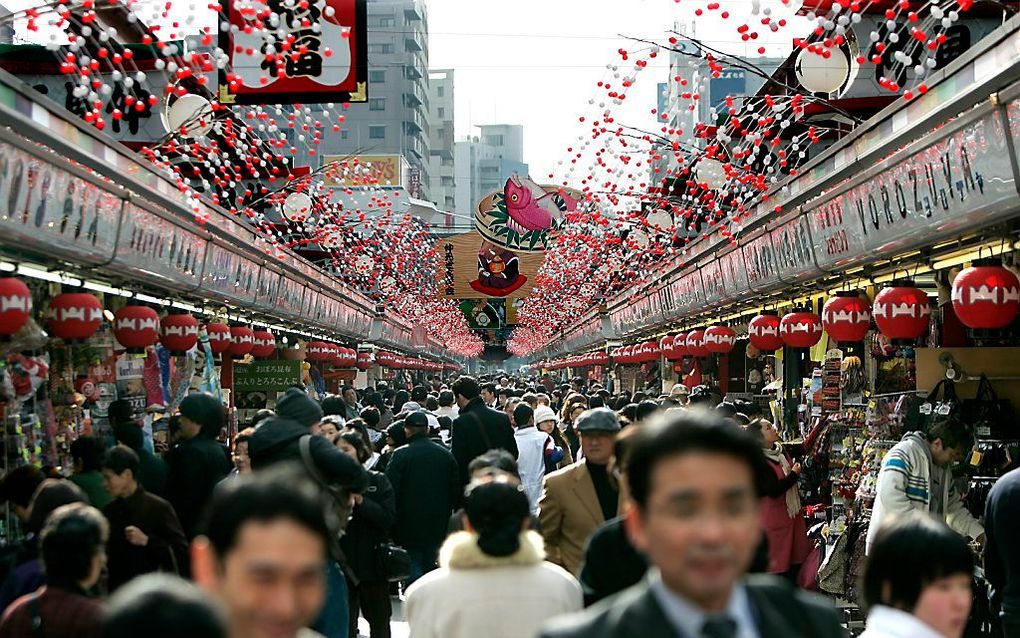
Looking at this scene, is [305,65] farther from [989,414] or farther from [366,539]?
[989,414]

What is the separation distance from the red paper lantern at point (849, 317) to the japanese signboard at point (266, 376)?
1150cm

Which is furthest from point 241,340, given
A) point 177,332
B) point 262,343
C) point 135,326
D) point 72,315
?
point 72,315

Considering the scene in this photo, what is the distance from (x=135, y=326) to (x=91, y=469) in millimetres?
3294

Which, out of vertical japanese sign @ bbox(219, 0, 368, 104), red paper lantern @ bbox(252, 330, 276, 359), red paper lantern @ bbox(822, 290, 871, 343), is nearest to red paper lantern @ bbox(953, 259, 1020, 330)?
red paper lantern @ bbox(822, 290, 871, 343)

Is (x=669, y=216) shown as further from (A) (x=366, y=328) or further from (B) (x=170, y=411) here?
(B) (x=170, y=411)

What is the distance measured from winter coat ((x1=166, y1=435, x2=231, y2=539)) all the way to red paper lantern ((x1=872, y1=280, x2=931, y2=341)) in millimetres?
4975

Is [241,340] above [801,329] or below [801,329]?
above

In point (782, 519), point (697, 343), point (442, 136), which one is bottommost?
point (782, 519)

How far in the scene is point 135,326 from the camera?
11.9 metres

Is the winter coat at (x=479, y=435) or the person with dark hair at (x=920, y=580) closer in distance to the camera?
the person with dark hair at (x=920, y=580)

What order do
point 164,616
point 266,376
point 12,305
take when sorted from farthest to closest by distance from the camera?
1. point 266,376
2. point 12,305
3. point 164,616

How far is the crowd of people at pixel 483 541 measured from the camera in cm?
278

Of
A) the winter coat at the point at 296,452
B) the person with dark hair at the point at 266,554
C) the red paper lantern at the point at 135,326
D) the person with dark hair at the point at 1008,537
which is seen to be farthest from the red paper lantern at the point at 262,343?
the person with dark hair at the point at 266,554

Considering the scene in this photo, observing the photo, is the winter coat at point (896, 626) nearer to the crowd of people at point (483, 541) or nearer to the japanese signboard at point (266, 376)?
the crowd of people at point (483, 541)
